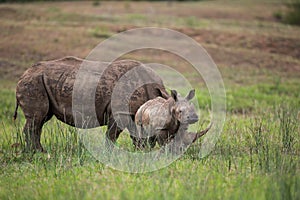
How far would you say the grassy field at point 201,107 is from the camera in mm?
5633

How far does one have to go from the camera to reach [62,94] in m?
7.62

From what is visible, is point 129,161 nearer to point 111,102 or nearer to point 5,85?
point 111,102

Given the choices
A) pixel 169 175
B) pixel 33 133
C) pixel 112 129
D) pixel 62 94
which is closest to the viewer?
pixel 169 175

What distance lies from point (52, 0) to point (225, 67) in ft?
61.6

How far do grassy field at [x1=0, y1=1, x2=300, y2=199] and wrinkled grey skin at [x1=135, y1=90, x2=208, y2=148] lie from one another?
38 cm

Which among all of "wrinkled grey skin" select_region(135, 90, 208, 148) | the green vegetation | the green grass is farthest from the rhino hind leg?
the green vegetation

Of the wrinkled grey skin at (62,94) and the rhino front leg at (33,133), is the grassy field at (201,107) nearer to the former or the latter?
the rhino front leg at (33,133)

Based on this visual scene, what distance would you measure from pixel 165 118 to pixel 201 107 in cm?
601

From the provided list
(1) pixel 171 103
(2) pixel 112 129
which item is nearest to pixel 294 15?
(2) pixel 112 129

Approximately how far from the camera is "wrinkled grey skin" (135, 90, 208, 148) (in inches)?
268

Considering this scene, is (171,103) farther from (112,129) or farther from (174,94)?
(112,129)

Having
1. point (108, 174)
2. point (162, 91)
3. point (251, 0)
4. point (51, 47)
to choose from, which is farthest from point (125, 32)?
point (251, 0)

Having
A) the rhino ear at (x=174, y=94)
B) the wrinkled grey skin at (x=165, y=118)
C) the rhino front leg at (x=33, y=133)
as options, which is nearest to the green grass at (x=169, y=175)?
the rhino front leg at (x=33, y=133)

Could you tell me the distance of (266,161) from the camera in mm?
6199
